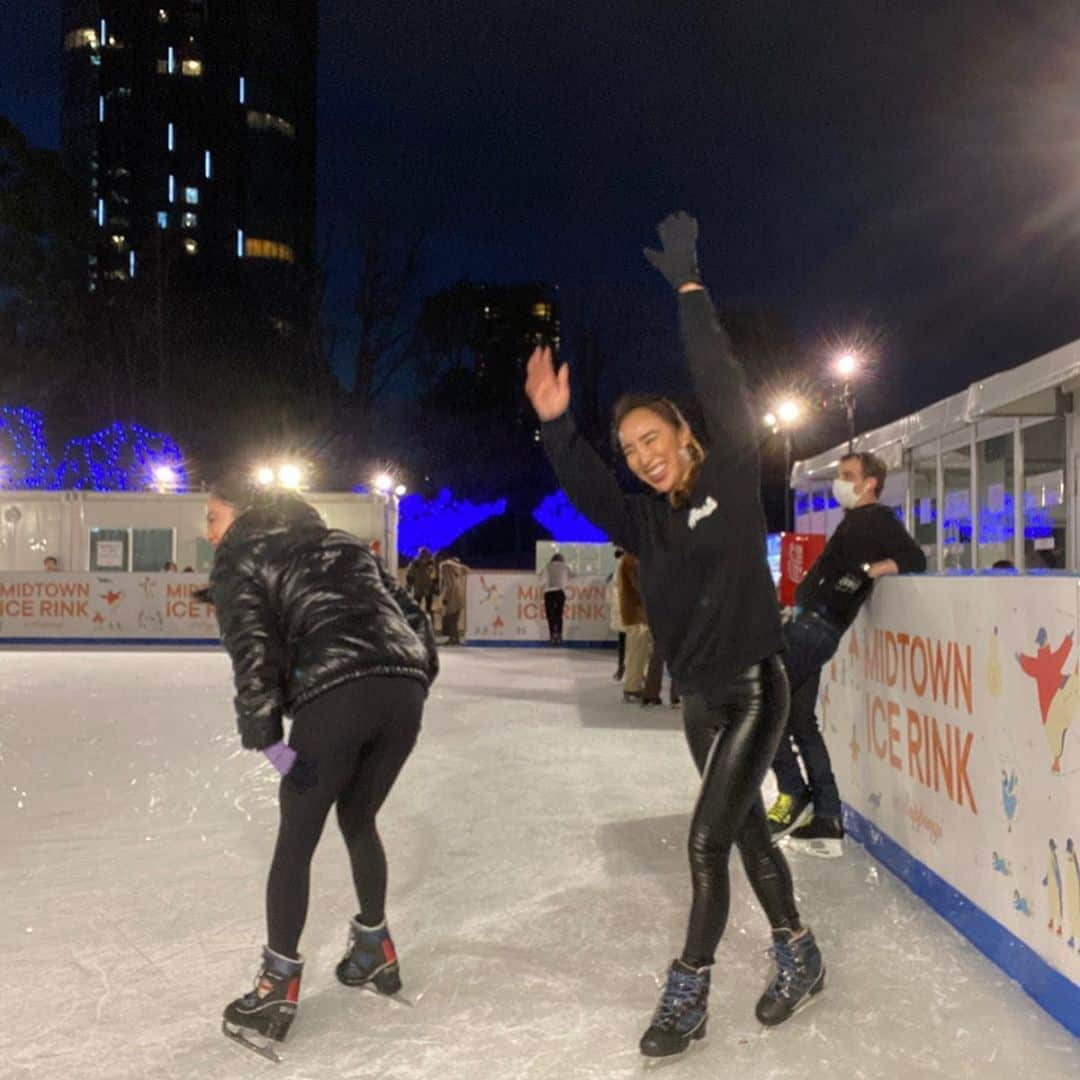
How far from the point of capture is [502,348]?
4600 centimetres

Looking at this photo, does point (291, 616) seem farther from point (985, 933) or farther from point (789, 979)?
point (985, 933)

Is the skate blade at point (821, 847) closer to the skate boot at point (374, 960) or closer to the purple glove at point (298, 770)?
the skate boot at point (374, 960)

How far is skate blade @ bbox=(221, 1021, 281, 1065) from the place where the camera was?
2.59 metres

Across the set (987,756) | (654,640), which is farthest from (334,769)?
(987,756)

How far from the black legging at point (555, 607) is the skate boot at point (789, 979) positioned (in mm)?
14042

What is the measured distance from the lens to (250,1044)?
2.65 m

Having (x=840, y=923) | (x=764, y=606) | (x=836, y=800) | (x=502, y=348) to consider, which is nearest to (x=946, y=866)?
(x=840, y=923)

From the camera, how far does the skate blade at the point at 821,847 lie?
4.41m

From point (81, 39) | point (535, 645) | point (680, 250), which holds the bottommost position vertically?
point (535, 645)

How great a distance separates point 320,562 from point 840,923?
6.86 ft

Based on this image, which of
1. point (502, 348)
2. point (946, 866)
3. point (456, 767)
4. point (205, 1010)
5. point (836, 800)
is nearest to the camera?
point (205, 1010)

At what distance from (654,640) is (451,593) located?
1474cm

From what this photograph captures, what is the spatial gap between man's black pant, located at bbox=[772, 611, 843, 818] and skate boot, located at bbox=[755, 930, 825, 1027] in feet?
5.11

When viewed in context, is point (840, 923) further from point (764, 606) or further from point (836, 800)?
point (764, 606)
